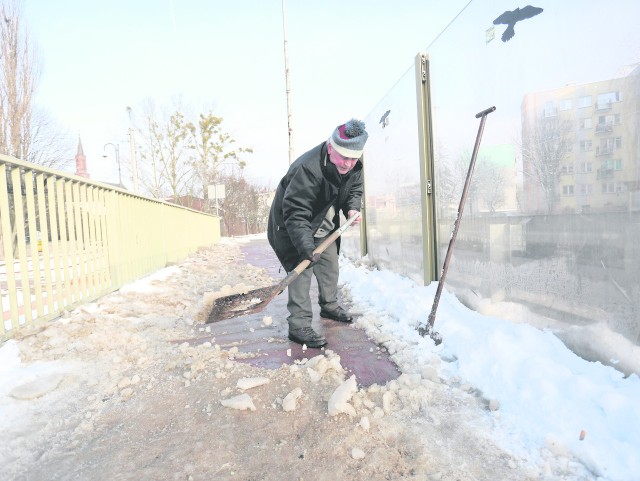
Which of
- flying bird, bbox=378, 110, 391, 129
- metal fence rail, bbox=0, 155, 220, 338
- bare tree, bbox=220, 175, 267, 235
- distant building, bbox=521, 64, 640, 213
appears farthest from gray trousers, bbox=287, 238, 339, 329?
bare tree, bbox=220, 175, 267, 235

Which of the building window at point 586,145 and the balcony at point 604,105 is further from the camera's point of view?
the building window at point 586,145

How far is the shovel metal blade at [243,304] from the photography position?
312cm

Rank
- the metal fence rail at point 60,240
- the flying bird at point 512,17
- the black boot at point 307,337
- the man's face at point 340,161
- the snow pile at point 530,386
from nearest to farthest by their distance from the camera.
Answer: the snow pile at point 530,386
the flying bird at point 512,17
the man's face at point 340,161
the black boot at point 307,337
the metal fence rail at point 60,240

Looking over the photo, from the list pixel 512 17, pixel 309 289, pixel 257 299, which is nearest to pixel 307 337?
pixel 309 289

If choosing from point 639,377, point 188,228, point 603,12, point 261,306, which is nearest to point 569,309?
point 639,377

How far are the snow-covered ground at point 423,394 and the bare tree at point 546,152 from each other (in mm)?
841

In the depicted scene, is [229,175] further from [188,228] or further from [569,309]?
[569,309]

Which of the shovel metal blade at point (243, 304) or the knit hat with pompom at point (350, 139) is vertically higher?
the knit hat with pompom at point (350, 139)

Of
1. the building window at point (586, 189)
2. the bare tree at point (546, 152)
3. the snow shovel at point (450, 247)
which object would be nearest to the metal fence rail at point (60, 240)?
the snow shovel at point (450, 247)

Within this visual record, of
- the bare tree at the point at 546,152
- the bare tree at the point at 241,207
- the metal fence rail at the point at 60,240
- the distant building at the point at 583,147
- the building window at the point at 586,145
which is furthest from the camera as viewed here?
the bare tree at the point at 241,207

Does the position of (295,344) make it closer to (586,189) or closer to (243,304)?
(243,304)

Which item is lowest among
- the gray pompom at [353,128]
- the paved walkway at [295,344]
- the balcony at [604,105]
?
the paved walkway at [295,344]

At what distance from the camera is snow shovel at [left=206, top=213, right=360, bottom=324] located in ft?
9.90

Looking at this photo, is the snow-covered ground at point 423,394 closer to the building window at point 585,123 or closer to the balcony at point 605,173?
the balcony at point 605,173
